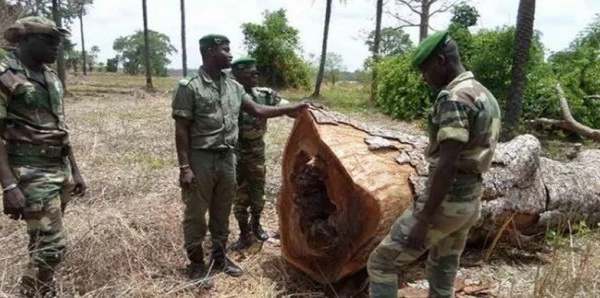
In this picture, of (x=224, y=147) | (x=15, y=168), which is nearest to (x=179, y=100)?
(x=224, y=147)

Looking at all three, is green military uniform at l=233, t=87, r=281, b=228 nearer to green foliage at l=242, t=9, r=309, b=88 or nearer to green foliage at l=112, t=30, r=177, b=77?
green foliage at l=242, t=9, r=309, b=88

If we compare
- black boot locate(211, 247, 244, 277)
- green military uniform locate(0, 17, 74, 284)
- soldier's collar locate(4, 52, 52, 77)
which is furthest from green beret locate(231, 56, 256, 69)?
soldier's collar locate(4, 52, 52, 77)

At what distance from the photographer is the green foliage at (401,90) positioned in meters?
12.6

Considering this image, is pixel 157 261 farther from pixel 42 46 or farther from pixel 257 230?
pixel 42 46

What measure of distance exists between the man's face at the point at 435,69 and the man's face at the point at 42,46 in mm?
1876

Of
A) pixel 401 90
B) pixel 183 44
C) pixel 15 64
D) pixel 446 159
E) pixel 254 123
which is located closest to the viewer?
pixel 446 159

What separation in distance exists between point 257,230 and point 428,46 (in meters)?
2.42

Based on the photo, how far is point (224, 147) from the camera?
10.6 feet

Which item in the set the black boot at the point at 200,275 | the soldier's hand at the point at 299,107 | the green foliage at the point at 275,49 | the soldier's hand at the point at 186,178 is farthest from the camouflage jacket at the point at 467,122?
the green foliage at the point at 275,49

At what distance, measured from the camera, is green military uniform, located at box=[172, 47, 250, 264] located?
123 inches

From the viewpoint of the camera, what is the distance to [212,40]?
10.3ft

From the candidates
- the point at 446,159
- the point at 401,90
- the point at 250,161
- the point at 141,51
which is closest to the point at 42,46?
the point at 250,161

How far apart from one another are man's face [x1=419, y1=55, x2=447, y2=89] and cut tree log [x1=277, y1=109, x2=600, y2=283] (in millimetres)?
731

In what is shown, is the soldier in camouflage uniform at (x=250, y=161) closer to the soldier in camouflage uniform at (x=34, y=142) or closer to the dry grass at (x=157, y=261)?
the dry grass at (x=157, y=261)
